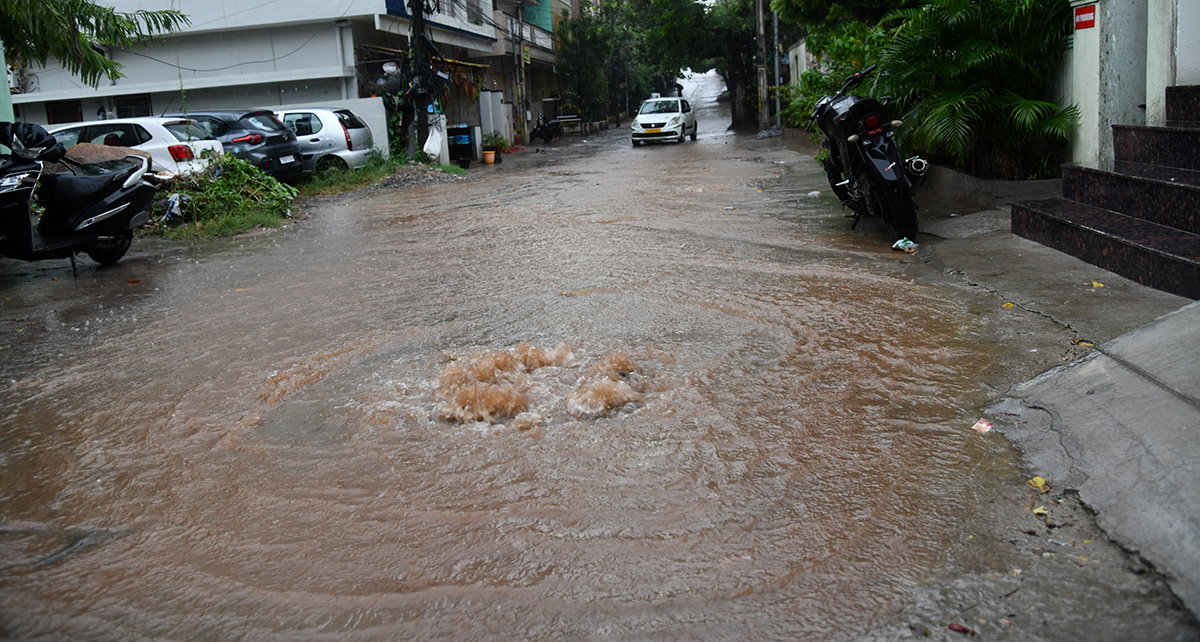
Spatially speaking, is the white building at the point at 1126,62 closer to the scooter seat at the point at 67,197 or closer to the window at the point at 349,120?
the scooter seat at the point at 67,197

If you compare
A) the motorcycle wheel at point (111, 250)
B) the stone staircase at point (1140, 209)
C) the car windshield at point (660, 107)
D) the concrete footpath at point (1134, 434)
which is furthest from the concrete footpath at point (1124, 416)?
the car windshield at point (660, 107)

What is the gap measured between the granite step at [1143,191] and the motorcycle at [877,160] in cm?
123

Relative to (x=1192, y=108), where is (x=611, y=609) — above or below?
below

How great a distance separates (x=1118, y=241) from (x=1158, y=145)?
1.57m

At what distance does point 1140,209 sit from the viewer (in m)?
6.15

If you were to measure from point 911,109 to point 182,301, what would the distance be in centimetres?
712

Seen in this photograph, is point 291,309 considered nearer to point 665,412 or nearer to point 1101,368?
point 665,412

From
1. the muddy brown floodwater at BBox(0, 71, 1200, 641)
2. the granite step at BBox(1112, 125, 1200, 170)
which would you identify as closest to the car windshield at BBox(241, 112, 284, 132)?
the muddy brown floodwater at BBox(0, 71, 1200, 641)

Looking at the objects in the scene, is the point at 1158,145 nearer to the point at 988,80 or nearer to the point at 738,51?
the point at 988,80

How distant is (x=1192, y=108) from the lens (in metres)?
6.52

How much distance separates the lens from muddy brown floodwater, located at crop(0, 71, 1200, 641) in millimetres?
2699

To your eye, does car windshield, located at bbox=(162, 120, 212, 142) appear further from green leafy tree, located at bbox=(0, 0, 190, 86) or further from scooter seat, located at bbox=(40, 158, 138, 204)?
scooter seat, located at bbox=(40, 158, 138, 204)

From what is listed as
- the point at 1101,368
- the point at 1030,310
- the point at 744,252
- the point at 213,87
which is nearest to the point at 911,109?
the point at 744,252

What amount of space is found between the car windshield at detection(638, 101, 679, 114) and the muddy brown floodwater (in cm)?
2320
